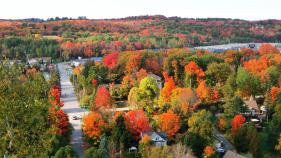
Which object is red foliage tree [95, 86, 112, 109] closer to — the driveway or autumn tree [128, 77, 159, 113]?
autumn tree [128, 77, 159, 113]

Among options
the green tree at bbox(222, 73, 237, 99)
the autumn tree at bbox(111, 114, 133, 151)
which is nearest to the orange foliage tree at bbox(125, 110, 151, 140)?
the autumn tree at bbox(111, 114, 133, 151)

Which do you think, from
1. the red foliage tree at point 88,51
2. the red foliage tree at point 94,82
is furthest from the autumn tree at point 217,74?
the red foliage tree at point 88,51

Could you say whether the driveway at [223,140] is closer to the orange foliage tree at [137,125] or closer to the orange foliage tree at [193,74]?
the orange foliage tree at [137,125]

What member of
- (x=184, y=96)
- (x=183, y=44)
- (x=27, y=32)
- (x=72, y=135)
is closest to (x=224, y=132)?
(x=184, y=96)

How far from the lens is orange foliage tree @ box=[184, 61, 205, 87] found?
1372 inches

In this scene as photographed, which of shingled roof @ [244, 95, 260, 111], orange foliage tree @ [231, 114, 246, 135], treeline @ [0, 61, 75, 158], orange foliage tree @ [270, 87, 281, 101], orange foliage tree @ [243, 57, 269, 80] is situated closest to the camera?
treeline @ [0, 61, 75, 158]

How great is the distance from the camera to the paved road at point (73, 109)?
2480 centimetres

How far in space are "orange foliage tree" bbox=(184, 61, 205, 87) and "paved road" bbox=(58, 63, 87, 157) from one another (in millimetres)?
9531

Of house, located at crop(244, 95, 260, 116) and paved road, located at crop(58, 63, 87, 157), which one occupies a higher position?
house, located at crop(244, 95, 260, 116)

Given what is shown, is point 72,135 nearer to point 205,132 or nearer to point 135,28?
point 205,132

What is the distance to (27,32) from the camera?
75.1 meters

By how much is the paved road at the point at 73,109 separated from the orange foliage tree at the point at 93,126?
3.83ft

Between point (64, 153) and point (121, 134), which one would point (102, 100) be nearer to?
point (121, 134)

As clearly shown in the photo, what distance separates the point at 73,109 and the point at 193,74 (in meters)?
10.9
